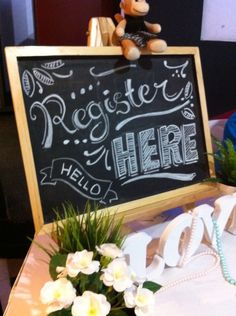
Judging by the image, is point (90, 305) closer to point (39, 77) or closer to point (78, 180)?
point (78, 180)

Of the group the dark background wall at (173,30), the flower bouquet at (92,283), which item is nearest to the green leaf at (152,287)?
the flower bouquet at (92,283)

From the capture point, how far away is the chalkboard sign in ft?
2.23

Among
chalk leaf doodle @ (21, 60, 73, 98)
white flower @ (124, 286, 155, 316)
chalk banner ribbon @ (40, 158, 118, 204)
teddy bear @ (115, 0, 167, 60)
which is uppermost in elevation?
teddy bear @ (115, 0, 167, 60)

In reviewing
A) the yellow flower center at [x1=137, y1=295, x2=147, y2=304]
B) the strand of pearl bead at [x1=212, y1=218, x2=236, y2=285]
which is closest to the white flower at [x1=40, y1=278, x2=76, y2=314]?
the yellow flower center at [x1=137, y1=295, x2=147, y2=304]

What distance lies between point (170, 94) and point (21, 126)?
0.40 m

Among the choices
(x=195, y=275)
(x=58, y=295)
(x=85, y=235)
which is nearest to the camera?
(x=58, y=295)

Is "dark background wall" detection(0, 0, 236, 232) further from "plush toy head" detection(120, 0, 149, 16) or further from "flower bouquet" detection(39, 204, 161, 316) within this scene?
"flower bouquet" detection(39, 204, 161, 316)

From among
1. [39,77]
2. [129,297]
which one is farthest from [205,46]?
[129,297]

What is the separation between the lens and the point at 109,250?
0.54 m

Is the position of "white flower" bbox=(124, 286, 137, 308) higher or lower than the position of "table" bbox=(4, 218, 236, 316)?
higher

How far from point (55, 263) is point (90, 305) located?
0.33 ft

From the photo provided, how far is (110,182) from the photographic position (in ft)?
2.53

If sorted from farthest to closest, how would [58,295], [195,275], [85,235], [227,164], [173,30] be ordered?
[173,30]
[227,164]
[195,275]
[85,235]
[58,295]

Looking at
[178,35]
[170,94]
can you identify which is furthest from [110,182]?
[178,35]
